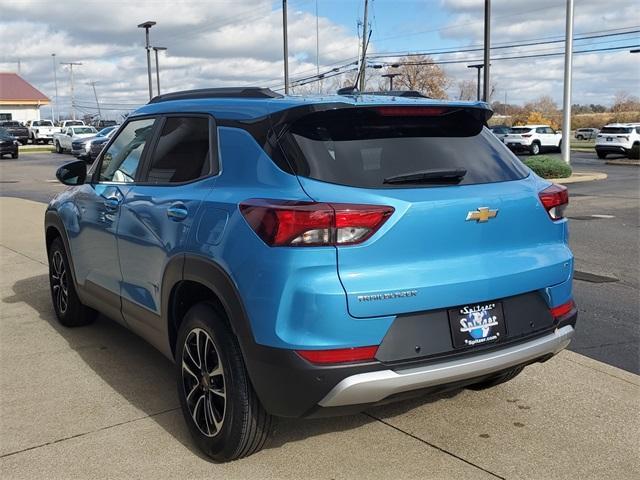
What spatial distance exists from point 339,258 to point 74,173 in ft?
10.2

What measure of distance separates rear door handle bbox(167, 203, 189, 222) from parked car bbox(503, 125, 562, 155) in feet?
119

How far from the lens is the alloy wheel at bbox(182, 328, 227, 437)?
334cm

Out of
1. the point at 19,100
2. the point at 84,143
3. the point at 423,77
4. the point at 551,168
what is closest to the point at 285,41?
the point at 551,168

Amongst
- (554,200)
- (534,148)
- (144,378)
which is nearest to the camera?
(554,200)

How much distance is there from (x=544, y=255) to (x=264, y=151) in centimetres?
149

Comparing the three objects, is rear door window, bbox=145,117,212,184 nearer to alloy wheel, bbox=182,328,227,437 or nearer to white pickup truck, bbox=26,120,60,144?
alloy wheel, bbox=182,328,227,437

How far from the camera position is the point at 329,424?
3.76 m

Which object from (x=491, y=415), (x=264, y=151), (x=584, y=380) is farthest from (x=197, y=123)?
(x=584, y=380)

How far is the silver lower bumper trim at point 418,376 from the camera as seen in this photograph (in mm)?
2873

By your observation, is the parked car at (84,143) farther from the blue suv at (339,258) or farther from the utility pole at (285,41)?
the blue suv at (339,258)

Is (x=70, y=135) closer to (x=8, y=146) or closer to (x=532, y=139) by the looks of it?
(x=8, y=146)

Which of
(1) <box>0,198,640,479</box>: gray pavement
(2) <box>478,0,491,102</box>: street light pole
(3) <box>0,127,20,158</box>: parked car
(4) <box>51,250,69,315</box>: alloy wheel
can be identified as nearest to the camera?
(1) <box>0,198,640,479</box>: gray pavement

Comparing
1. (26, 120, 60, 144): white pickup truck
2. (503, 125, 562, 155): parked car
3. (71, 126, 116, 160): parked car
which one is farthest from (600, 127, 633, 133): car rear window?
(26, 120, 60, 144): white pickup truck

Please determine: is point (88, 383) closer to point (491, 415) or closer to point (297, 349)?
point (297, 349)
